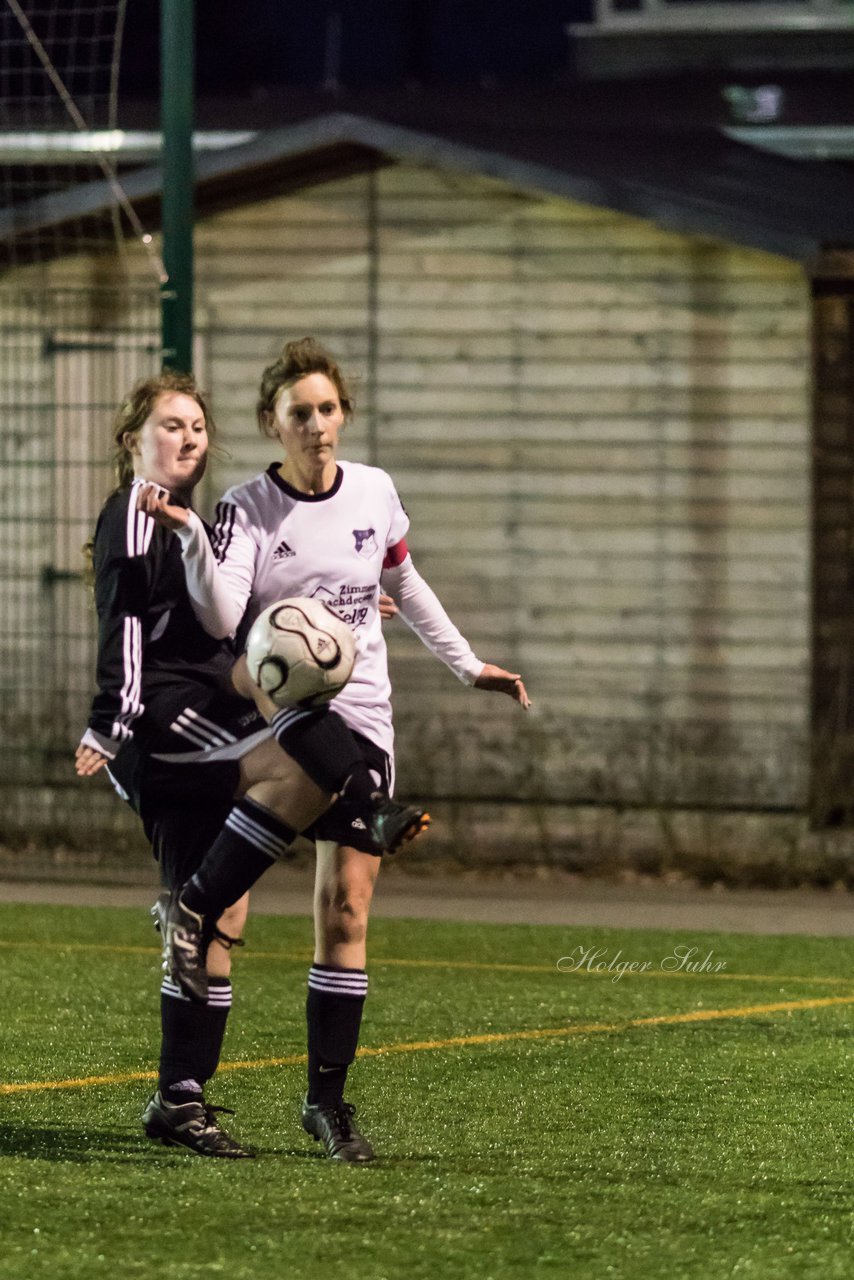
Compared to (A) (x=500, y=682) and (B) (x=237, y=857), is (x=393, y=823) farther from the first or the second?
(A) (x=500, y=682)

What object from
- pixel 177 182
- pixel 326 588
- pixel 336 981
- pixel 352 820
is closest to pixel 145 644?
pixel 326 588

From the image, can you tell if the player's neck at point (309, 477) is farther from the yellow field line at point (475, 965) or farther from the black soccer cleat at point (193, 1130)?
the yellow field line at point (475, 965)

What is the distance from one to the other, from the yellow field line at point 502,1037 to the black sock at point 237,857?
144 centimetres

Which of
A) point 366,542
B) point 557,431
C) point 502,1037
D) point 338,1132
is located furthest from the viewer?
point 557,431

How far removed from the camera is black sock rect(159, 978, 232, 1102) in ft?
20.0

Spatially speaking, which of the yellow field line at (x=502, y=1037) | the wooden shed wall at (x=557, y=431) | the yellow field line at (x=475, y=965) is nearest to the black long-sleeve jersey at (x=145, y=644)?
the yellow field line at (x=502, y=1037)

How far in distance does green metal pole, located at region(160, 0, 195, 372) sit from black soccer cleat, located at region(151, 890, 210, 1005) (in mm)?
6600

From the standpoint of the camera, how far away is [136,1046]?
7938 mm

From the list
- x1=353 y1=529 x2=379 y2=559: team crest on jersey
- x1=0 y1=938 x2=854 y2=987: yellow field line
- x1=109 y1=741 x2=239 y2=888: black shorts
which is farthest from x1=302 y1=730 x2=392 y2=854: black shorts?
x1=0 y1=938 x2=854 y2=987: yellow field line

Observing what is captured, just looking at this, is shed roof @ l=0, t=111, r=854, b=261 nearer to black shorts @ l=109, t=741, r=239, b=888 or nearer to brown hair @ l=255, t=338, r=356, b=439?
brown hair @ l=255, t=338, r=356, b=439

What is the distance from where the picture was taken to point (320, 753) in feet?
19.0

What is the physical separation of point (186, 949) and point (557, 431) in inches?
388

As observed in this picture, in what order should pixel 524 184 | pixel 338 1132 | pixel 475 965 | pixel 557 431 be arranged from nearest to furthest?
1. pixel 338 1132
2. pixel 475 965
3. pixel 524 184
4. pixel 557 431

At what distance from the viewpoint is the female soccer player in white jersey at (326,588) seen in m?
6.01
